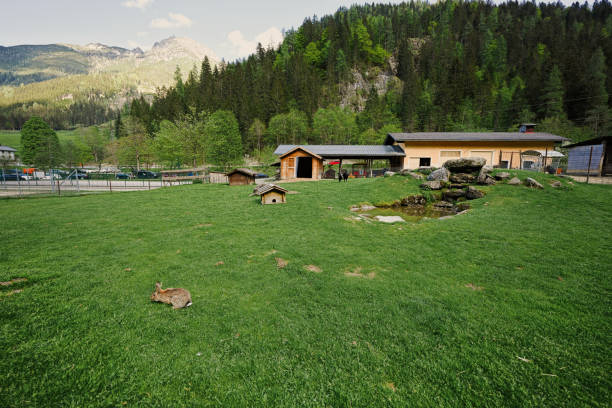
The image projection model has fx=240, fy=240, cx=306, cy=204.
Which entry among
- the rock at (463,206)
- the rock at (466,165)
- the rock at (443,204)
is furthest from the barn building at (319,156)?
the rock at (463,206)

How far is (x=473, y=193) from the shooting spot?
1978cm

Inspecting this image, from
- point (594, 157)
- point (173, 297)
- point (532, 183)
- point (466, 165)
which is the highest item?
point (594, 157)

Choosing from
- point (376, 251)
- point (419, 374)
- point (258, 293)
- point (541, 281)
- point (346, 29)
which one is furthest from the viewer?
point (346, 29)

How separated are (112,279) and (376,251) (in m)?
8.31

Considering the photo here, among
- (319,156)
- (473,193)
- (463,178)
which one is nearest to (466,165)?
(463,178)

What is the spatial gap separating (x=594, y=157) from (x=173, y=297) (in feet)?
150

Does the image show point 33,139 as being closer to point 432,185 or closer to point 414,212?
point 414,212

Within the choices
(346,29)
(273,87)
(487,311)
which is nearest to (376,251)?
(487,311)

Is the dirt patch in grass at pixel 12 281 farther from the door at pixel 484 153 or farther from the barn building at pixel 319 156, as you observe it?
the door at pixel 484 153

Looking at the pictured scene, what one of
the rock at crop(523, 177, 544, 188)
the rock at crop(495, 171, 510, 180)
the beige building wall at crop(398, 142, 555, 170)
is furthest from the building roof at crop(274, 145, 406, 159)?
the rock at crop(523, 177, 544, 188)

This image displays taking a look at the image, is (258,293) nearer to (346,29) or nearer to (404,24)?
(346,29)

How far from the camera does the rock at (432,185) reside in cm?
2205

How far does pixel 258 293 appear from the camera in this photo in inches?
238

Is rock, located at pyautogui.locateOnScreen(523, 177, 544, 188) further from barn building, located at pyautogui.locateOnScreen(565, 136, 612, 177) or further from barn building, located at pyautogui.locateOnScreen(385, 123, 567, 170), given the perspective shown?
barn building, located at pyautogui.locateOnScreen(385, 123, 567, 170)
